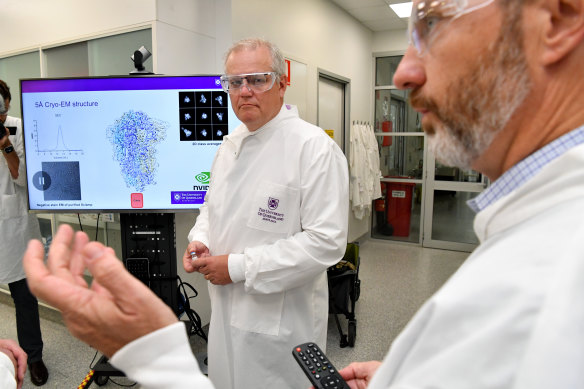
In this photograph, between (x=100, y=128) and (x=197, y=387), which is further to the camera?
(x=100, y=128)

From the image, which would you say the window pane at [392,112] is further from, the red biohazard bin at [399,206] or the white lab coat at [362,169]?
the red biohazard bin at [399,206]

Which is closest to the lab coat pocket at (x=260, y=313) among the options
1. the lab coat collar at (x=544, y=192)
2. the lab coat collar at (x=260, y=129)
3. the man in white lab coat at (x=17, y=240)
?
the lab coat collar at (x=260, y=129)

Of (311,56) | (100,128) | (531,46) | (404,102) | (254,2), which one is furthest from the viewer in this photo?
(404,102)

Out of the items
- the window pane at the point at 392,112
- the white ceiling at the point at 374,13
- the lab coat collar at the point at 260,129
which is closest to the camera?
the lab coat collar at the point at 260,129

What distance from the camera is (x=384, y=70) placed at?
5461 mm

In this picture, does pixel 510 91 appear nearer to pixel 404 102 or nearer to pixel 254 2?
pixel 254 2

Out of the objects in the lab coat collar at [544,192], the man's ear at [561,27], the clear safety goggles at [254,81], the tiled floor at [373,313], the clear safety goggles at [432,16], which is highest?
the clear safety goggles at [254,81]

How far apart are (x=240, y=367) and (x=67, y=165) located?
4.85 feet

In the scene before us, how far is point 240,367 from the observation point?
1523mm

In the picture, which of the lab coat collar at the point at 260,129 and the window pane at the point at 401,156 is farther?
the window pane at the point at 401,156

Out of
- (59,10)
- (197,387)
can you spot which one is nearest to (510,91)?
(197,387)

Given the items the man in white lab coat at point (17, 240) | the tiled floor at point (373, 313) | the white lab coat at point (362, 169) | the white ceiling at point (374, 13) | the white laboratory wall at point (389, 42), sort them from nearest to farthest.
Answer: the man in white lab coat at point (17, 240), the tiled floor at point (373, 313), the white ceiling at point (374, 13), the white lab coat at point (362, 169), the white laboratory wall at point (389, 42)

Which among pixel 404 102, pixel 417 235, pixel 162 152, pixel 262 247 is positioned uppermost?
pixel 404 102

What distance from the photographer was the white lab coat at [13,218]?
243cm
